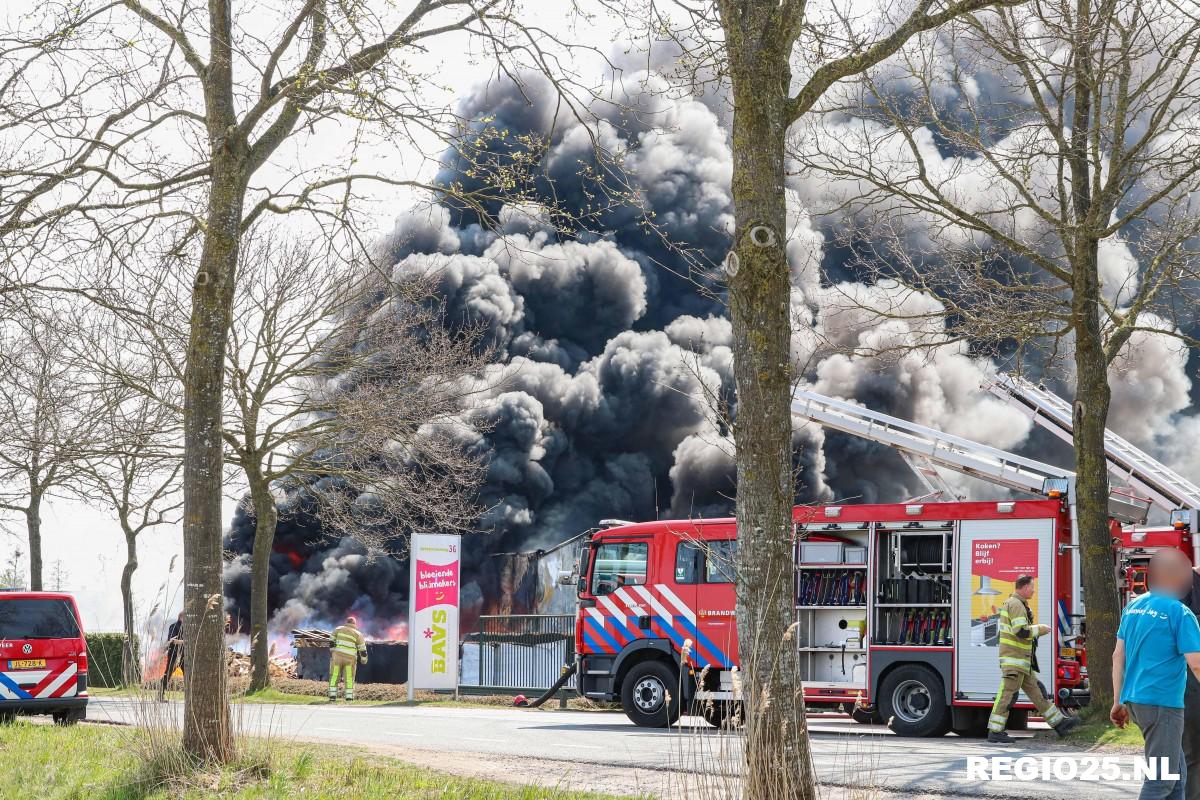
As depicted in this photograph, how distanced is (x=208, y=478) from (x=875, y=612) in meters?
8.22

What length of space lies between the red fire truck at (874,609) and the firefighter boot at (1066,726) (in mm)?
613

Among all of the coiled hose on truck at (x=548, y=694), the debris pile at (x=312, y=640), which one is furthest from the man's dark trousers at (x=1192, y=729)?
the debris pile at (x=312, y=640)

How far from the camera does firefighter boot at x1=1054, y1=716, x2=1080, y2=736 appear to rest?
1242 cm

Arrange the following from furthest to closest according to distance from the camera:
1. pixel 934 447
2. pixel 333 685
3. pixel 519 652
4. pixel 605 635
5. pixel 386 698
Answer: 1. pixel 519 652
2. pixel 386 698
3. pixel 333 685
4. pixel 934 447
5. pixel 605 635

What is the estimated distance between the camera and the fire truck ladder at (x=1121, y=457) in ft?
56.5

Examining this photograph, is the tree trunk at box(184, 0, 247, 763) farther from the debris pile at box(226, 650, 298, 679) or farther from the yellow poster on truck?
the debris pile at box(226, 650, 298, 679)

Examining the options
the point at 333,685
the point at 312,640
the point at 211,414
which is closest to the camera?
the point at 211,414

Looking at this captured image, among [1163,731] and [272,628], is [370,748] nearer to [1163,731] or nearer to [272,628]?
[1163,731]

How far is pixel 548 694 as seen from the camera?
19094 millimetres

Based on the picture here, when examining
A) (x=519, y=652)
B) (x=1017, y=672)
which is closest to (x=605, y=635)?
(x=1017, y=672)

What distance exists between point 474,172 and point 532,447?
3016cm

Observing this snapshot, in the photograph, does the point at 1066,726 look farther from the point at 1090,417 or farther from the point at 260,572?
the point at 260,572

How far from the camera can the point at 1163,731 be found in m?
6.03

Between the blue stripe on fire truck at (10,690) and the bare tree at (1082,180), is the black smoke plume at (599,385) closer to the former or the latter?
the bare tree at (1082,180)
